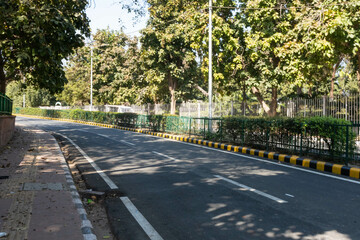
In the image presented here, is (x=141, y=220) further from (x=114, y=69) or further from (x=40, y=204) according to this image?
(x=114, y=69)

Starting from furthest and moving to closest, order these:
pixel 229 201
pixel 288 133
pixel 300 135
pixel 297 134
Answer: pixel 288 133
pixel 297 134
pixel 300 135
pixel 229 201

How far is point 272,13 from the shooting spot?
1778cm

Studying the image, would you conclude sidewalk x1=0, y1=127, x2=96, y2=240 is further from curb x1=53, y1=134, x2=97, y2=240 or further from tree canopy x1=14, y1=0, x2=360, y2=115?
tree canopy x1=14, y1=0, x2=360, y2=115

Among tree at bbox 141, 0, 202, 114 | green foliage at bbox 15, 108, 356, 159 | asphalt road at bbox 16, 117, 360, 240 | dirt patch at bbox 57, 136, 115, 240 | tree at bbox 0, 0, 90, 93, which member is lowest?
dirt patch at bbox 57, 136, 115, 240

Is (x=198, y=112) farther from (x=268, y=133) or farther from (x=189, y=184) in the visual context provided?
(x=189, y=184)

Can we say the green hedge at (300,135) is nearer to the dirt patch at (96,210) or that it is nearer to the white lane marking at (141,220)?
the white lane marking at (141,220)

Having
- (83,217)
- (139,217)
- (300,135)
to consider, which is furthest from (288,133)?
(83,217)

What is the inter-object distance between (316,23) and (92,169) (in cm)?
1233

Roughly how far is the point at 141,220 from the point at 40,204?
1.60 metres

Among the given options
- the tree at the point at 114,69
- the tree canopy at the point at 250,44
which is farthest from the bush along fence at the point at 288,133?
the tree at the point at 114,69

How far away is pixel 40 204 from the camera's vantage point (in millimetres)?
4547

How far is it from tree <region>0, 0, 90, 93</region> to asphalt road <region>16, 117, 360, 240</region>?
5164mm

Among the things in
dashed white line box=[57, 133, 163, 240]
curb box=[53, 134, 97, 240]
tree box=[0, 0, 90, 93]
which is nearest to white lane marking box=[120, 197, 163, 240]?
dashed white line box=[57, 133, 163, 240]

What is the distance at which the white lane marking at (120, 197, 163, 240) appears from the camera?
376cm
